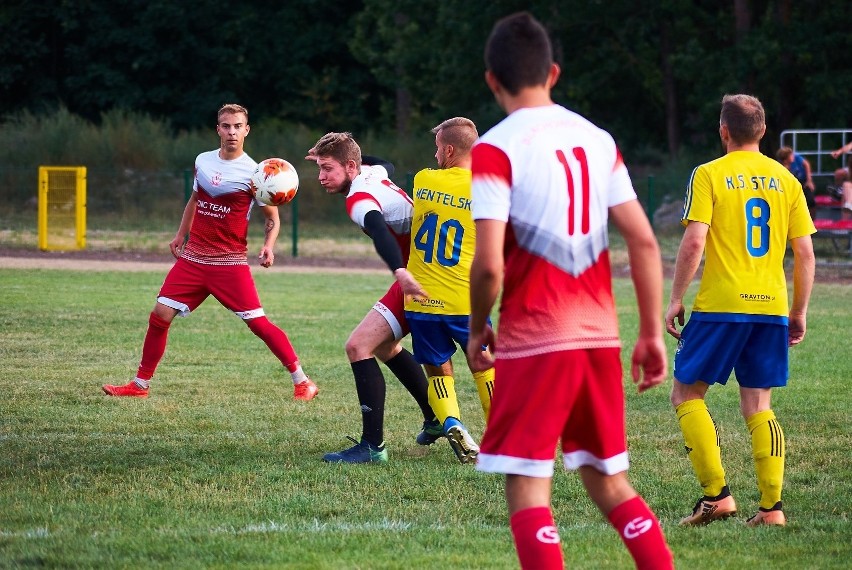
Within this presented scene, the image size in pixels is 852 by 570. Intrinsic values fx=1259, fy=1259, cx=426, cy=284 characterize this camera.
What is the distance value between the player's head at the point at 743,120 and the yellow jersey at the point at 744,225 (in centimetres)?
7

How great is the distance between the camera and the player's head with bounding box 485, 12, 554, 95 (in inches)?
152

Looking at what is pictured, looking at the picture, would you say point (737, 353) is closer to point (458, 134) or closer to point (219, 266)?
point (458, 134)

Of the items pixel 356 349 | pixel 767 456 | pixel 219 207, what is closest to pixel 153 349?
pixel 219 207

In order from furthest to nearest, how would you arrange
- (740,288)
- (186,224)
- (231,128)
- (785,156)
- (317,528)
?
(785,156)
(186,224)
(231,128)
(740,288)
(317,528)

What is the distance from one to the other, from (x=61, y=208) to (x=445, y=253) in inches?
772

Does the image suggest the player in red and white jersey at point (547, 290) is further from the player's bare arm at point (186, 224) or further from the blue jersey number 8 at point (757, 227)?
the player's bare arm at point (186, 224)

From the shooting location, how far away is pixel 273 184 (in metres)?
8.76

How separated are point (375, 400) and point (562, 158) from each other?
3.39 metres

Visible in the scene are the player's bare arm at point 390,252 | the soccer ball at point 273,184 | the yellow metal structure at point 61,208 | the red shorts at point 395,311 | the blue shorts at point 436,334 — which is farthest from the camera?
the yellow metal structure at point 61,208

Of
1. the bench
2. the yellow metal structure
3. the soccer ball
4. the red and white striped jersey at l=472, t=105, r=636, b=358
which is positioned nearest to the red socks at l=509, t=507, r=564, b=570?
the red and white striped jersey at l=472, t=105, r=636, b=358

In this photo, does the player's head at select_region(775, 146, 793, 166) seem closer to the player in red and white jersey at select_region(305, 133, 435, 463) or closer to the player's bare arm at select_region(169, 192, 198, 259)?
the player's bare arm at select_region(169, 192, 198, 259)

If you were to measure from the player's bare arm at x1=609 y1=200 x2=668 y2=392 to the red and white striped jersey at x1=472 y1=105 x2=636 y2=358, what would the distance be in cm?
6

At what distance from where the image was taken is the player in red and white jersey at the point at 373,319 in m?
6.68

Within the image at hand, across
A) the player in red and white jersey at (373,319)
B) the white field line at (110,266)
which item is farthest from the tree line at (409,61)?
the player in red and white jersey at (373,319)
